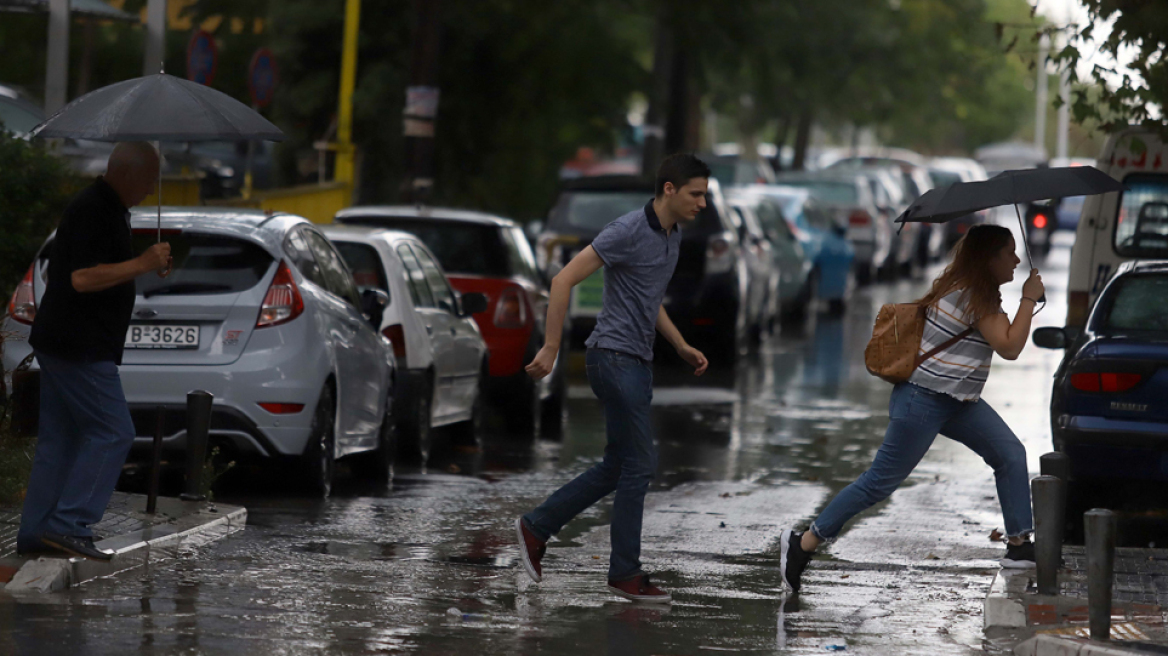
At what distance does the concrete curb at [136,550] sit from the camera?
757 cm

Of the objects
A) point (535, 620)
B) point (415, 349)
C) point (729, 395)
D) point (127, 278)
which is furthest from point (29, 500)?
point (729, 395)

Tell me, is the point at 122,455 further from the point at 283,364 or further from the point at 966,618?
the point at 966,618

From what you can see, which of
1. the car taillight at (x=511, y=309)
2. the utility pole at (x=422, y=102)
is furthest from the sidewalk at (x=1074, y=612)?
the utility pole at (x=422, y=102)

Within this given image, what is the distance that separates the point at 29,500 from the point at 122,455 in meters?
0.40

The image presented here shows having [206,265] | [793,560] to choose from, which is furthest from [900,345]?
[206,265]

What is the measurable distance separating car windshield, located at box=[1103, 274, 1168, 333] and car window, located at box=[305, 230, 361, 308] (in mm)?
4176

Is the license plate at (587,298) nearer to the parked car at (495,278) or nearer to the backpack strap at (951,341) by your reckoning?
the parked car at (495,278)

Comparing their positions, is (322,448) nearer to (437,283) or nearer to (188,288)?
(188,288)

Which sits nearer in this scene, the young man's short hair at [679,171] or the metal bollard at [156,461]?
the young man's short hair at [679,171]

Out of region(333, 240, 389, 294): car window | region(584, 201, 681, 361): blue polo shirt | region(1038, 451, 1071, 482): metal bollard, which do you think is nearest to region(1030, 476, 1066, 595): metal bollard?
region(1038, 451, 1071, 482): metal bollard

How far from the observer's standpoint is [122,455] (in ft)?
26.3

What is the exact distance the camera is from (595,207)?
1984 centimetres

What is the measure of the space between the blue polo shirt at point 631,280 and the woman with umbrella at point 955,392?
1117 millimetres

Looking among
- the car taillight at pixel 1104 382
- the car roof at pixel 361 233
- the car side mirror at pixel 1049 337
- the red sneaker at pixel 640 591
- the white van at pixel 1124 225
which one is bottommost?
the red sneaker at pixel 640 591
